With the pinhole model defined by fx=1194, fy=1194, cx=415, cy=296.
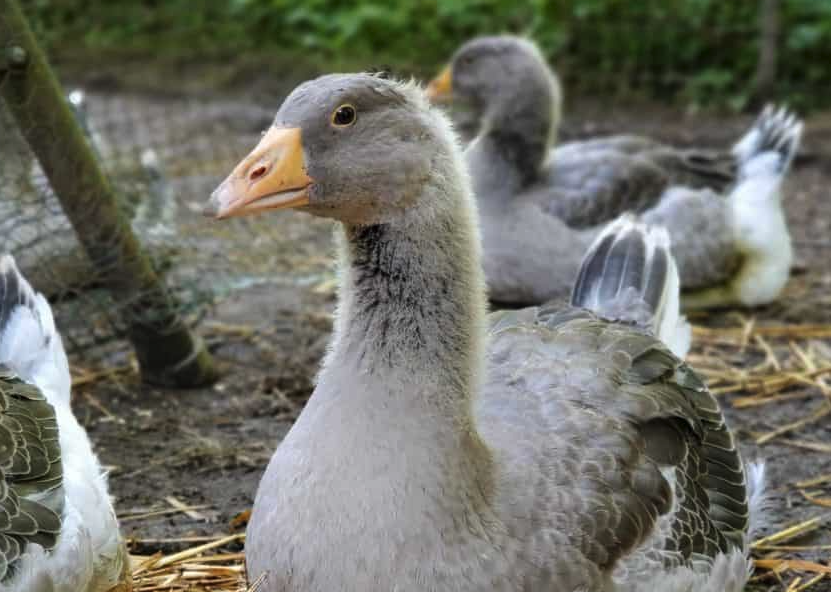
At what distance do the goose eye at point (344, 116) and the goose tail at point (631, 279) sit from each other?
5.46 ft

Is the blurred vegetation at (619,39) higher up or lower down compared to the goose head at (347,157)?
lower down

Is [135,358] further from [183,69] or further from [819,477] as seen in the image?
[183,69]

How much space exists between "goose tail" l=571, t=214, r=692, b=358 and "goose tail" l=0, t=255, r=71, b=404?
5.97 feet

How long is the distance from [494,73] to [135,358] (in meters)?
2.57

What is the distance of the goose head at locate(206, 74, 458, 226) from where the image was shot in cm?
273

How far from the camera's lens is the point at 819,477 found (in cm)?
454

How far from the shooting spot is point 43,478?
3.37 metres

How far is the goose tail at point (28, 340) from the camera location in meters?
3.91

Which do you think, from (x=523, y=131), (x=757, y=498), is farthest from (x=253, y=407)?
(x=523, y=131)

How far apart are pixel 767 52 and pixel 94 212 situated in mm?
7501

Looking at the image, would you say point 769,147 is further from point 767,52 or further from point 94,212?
point 94,212

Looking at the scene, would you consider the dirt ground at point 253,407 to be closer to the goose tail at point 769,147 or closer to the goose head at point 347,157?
the goose tail at point 769,147

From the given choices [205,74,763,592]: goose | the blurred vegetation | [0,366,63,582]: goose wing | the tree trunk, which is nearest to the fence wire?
[0,366,63,582]: goose wing

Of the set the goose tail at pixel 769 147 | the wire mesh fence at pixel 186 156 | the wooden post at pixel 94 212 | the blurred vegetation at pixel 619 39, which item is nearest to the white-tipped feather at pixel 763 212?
the goose tail at pixel 769 147
